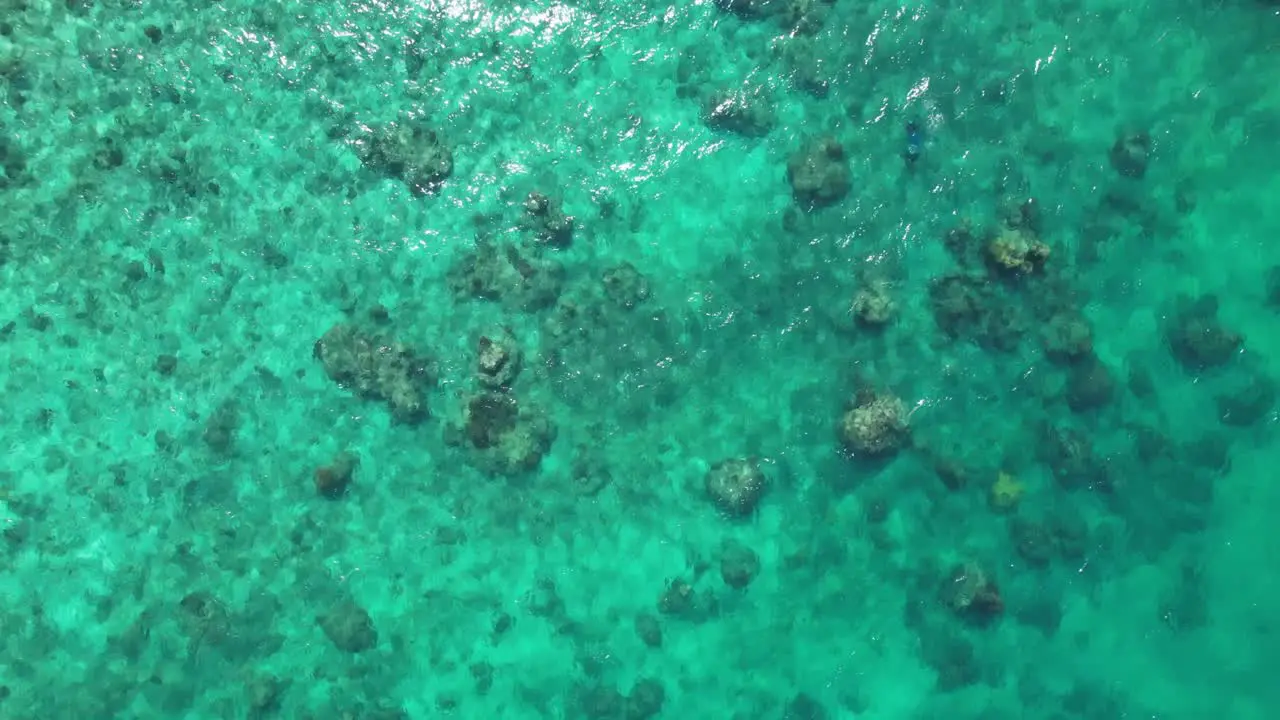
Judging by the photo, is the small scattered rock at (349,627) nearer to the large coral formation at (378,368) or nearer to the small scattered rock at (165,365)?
the large coral formation at (378,368)

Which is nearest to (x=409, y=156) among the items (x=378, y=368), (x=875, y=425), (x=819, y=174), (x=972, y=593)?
(x=378, y=368)

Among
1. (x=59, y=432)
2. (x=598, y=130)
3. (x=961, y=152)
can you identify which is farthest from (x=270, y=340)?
(x=961, y=152)

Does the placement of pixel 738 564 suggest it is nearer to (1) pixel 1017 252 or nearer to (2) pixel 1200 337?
(1) pixel 1017 252

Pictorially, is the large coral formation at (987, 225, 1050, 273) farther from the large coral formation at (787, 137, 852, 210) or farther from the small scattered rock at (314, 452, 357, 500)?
the small scattered rock at (314, 452, 357, 500)

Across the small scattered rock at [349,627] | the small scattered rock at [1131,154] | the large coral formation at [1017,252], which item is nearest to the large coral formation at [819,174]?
the large coral formation at [1017,252]

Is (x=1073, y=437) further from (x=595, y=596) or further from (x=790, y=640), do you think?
(x=595, y=596)
